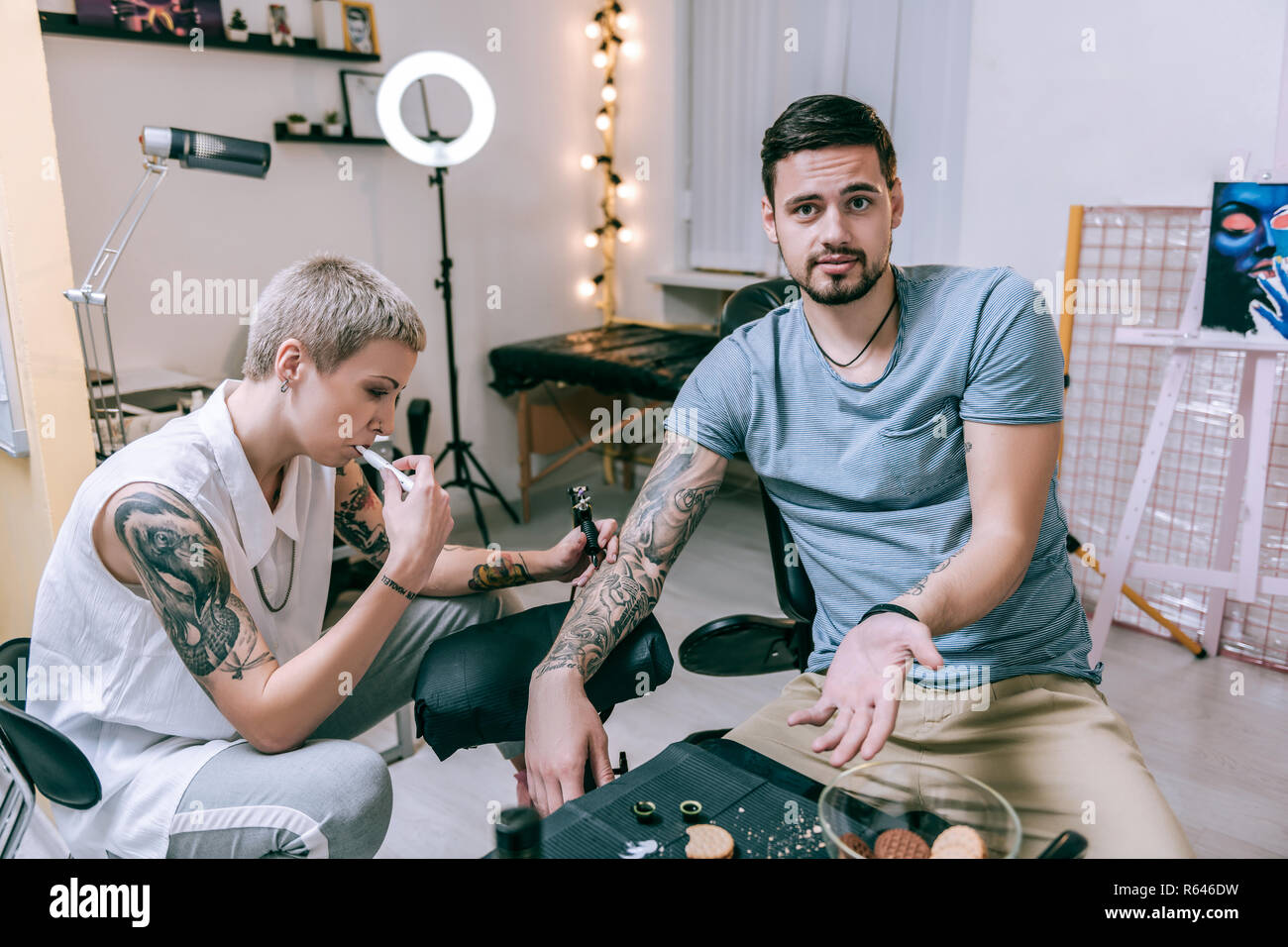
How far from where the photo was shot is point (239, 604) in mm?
1135

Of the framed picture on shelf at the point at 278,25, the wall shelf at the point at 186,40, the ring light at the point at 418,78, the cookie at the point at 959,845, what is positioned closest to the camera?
the cookie at the point at 959,845

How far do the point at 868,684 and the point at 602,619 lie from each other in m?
0.48

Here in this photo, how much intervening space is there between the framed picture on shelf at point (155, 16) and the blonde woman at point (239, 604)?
1.80m

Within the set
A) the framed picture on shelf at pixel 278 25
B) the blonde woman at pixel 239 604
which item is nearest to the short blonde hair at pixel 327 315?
the blonde woman at pixel 239 604

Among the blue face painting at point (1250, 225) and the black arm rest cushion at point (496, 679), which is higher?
the blue face painting at point (1250, 225)

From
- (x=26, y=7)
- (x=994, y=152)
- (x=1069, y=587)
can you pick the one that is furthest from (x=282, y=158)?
(x=1069, y=587)

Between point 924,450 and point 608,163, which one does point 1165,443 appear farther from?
point 608,163

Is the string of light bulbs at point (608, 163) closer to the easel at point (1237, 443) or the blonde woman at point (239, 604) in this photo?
the easel at point (1237, 443)

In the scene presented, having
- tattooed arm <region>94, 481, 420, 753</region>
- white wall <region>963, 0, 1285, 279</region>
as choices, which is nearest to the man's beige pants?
tattooed arm <region>94, 481, 420, 753</region>

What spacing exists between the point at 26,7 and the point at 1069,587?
1.85m

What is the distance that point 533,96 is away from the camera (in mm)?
3789

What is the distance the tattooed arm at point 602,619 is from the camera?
1.13m

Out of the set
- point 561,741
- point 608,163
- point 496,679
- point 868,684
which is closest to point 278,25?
point 608,163

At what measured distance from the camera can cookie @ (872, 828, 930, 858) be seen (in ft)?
2.43
